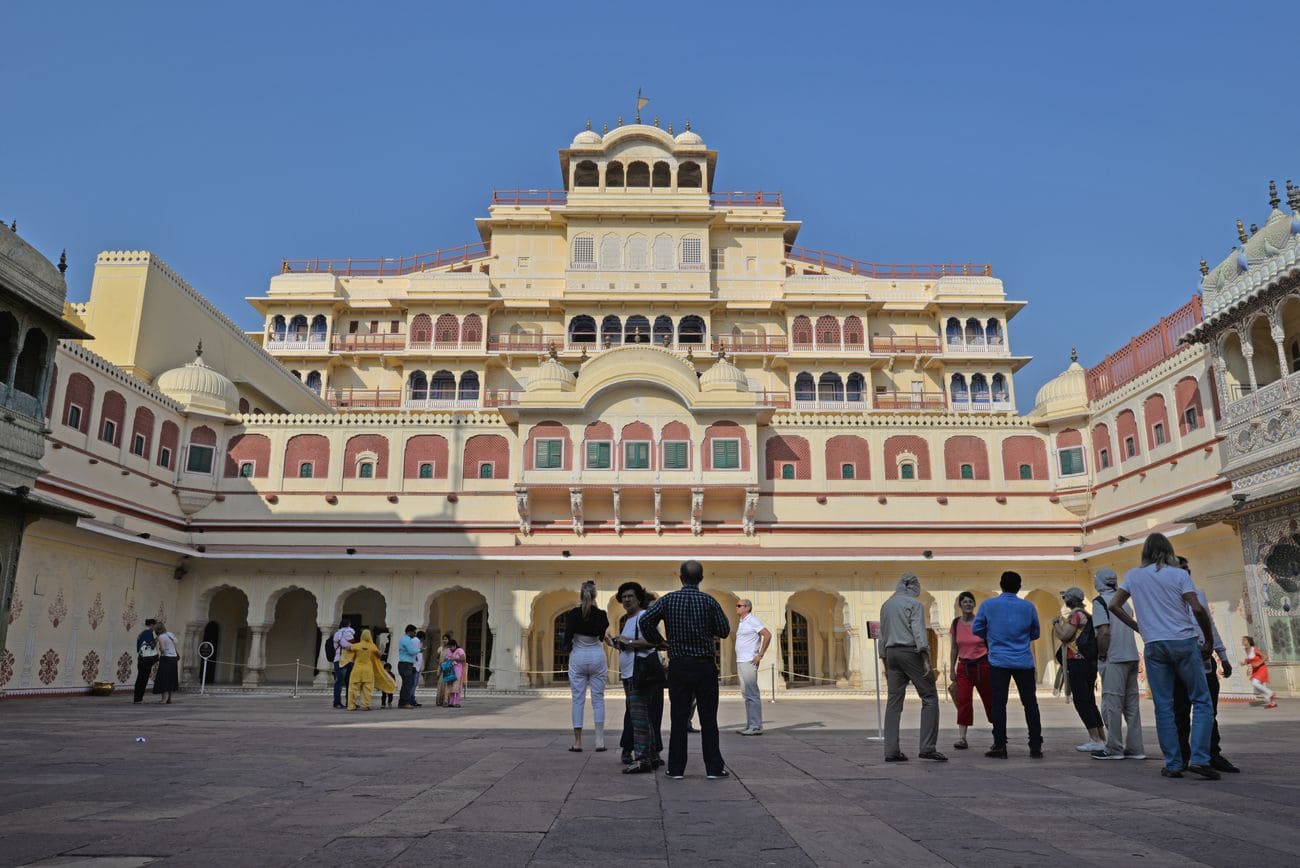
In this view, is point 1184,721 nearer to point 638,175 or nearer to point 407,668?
point 407,668

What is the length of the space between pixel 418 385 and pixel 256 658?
16.6m

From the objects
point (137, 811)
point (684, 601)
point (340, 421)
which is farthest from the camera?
point (340, 421)

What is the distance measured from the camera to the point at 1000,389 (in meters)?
42.3

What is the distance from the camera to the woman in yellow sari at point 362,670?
17.5 meters

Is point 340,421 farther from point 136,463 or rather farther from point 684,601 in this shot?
point 684,601

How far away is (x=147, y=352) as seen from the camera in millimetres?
29234

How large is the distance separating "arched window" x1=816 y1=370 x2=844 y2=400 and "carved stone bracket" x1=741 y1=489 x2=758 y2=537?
1367cm

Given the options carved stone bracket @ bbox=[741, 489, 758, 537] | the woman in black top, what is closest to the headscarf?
the woman in black top

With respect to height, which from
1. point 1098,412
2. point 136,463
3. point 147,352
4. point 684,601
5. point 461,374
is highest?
point 461,374

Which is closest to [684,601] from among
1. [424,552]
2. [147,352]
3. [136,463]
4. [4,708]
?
[4,708]

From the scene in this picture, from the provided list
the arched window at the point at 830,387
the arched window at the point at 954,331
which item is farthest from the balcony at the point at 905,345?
the arched window at the point at 830,387

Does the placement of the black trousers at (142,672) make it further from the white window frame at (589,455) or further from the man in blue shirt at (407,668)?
the white window frame at (589,455)

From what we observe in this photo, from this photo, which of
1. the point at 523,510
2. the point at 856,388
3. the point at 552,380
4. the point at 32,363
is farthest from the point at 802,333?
the point at 32,363

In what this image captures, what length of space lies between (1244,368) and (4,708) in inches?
1036
